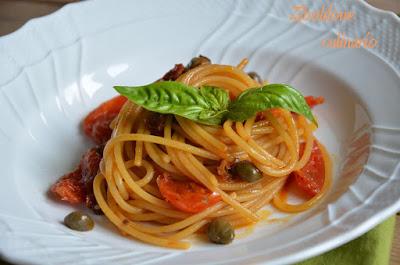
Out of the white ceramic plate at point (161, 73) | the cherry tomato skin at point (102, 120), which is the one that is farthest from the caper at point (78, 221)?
the cherry tomato skin at point (102, 120)

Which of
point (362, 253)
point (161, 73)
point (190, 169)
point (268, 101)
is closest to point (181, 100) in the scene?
point (190, 169)

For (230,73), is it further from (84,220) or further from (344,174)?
(84,220)

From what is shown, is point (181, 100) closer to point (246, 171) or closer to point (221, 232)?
point (246, 171)

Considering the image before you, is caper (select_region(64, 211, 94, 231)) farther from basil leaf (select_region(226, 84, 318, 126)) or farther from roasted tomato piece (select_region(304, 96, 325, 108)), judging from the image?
roasted tomato piece (select_region(304, 96, 325, 108))

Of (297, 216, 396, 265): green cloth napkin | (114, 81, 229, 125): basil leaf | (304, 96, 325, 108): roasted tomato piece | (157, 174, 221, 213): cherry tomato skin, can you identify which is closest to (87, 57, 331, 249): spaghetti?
(157, 174, 221, 213): cherry tomato skin

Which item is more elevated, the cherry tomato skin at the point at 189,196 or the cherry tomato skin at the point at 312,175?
the cherry tomato skin at the point at 189,196

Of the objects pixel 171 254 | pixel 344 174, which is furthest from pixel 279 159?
pixel 171 254

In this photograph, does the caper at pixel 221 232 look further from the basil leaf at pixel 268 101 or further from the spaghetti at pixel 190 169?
the basil leaf at pixel 268 101
